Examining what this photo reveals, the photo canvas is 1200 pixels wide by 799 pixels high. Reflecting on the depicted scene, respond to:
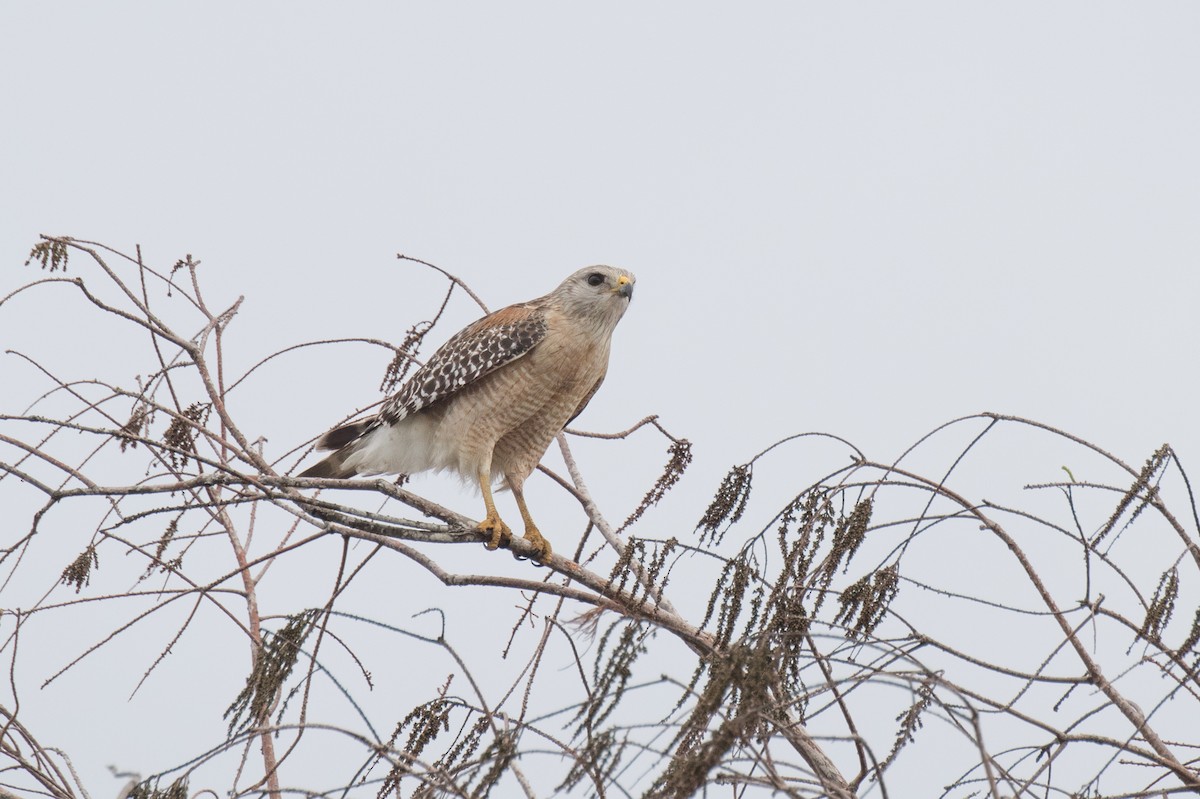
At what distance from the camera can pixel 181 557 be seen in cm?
442

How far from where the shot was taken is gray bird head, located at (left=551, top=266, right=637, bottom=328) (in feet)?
19.8

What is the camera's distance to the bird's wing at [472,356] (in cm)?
600

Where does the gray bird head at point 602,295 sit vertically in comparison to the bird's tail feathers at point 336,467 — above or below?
above

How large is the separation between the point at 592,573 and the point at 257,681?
6.54ft

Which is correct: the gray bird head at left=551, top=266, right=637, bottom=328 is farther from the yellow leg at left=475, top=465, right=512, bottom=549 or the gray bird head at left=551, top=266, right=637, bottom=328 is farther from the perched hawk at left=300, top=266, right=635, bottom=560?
the yellow leg at left=475, top=465, right=512, bottom=549

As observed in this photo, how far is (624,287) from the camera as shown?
6023 mm

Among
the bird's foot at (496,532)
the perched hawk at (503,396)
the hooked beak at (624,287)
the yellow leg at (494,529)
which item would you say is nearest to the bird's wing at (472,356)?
the perched hawk at (503,396)

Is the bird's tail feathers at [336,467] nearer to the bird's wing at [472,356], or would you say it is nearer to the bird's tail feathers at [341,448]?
the bird's tail feathers at [341,448]

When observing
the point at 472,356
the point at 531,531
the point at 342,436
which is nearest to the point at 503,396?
the point at 472,356

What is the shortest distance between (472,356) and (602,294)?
684 mm

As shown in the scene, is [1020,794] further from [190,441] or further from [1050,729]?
[190,441]

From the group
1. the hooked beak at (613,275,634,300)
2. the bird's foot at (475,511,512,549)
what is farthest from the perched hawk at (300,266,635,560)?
the bird's foot at (475,511,512,549)

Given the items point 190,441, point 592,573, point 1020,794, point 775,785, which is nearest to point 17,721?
point 190,441

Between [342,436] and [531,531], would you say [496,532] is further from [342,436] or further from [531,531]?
[342,436]
